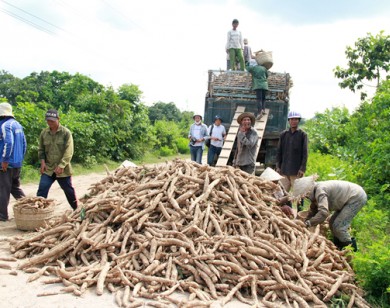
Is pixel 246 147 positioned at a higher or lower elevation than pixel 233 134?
lower

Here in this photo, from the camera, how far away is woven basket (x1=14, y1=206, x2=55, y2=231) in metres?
5.64

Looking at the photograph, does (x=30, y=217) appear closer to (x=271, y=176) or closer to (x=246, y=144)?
(x=246, y=144)

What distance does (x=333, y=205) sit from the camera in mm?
4934

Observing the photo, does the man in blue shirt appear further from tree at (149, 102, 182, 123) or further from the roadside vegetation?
tree at (149, 102, 182, 123)

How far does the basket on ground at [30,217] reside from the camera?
5.64m

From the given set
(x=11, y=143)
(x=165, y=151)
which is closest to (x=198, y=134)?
(x=11, y=143)

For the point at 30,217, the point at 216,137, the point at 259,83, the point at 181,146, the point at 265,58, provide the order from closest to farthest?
the point at 30,217 < the point at 259,83 < the point at 216,137 < the point at 265,58 < the point at 181,146

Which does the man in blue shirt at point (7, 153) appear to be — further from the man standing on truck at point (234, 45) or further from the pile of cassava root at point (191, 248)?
the man standing on truck at point (234, 45)

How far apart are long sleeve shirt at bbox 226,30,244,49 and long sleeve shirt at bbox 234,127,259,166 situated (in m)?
4.19

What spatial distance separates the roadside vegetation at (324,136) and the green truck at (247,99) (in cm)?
116

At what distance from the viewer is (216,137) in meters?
8.62

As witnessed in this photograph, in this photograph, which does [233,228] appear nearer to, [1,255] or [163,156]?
[1,255]

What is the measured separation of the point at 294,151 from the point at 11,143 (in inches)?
172

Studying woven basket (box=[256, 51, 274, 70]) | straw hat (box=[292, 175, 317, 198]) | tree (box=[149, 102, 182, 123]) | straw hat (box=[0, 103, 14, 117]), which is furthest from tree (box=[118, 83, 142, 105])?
tree (box=[149, 102, 182, 123])
